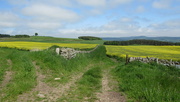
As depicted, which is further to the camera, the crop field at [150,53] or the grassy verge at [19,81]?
the crop field at [150,53]

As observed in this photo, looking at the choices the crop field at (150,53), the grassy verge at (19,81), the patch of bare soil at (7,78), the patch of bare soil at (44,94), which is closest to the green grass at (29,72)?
the grassy verge at (19,81)

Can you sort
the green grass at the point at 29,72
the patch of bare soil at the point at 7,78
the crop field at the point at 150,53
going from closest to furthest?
the green grass at the point at 29,72
the patch of bare soil at the point at 7,78
the crop field at the point at 150,53

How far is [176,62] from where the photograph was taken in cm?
2016

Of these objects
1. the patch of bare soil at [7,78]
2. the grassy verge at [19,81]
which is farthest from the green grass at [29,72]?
the patch of bare soil at [7,78]

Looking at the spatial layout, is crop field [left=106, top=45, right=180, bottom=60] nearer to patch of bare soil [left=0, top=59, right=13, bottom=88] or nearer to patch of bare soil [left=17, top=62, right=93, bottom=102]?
patch of bare soil [left=17, top=62, right=93, bottom=102]

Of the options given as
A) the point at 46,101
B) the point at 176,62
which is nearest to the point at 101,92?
the point at 46,101

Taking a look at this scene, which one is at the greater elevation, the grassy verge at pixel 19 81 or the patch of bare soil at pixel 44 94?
the grassy verge at pixel 19 81

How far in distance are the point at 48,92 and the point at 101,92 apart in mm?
2623

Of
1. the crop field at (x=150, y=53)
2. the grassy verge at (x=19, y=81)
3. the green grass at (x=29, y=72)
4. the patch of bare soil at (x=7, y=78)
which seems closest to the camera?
the grassy verge at (x=19, y=81)

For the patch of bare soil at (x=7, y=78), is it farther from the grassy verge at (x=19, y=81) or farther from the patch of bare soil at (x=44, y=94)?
the patch of bare soil at (x=44, y=94)

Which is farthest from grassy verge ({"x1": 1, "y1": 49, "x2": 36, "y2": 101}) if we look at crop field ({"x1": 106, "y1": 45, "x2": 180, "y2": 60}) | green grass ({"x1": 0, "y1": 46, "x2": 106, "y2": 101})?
crop field ({"x1": 106, "y1": 45, "x2": 180, "y2": 60})

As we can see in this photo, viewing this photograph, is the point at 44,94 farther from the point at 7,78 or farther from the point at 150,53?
the point at 150,53

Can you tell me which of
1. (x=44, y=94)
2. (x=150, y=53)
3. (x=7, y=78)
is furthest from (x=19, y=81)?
(x=150, y=53)

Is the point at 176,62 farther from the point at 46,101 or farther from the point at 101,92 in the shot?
the point at 46,101
